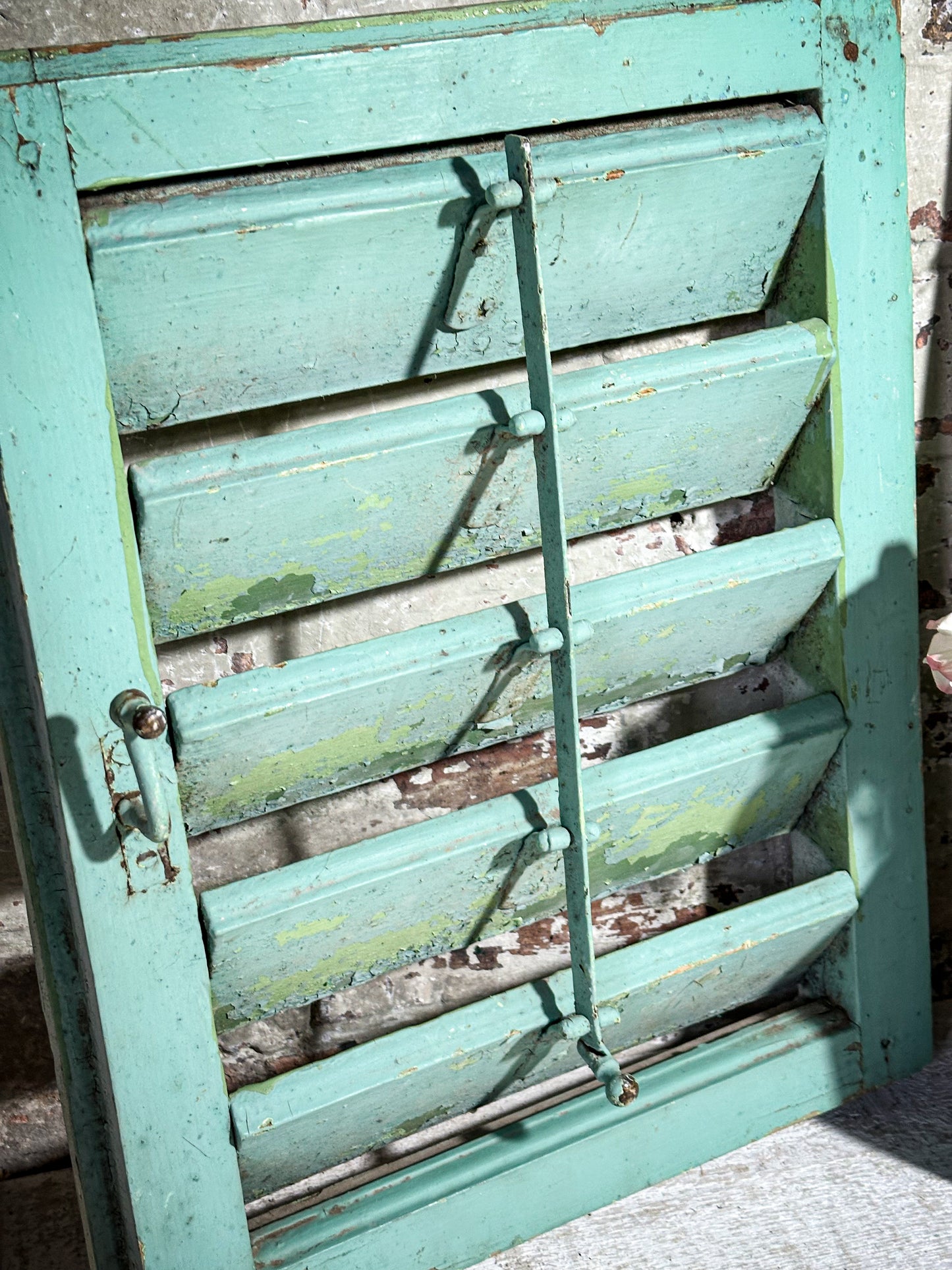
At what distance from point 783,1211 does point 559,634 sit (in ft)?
2.70

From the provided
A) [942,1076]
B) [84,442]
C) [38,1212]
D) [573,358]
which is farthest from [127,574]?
[942,1076]

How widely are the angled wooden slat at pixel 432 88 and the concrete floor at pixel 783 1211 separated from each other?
3.92ft

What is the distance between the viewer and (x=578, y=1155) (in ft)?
4.89

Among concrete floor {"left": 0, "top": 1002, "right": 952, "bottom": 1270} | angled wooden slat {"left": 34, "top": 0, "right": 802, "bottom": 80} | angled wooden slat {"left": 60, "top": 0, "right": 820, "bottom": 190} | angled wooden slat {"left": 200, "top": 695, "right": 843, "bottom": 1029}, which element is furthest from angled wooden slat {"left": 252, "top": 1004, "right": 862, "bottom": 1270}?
angled wooden slat {"left": 34, "top": 0, "right": 802, "bottom": 80}

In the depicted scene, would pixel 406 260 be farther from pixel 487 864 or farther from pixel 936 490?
pixel 936 490

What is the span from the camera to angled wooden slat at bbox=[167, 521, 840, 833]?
120 cm

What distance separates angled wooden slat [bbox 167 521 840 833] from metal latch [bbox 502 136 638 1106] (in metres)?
0.07

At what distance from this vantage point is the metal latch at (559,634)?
1.14 m

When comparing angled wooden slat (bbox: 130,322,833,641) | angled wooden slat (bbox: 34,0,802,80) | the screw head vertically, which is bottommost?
the screw head

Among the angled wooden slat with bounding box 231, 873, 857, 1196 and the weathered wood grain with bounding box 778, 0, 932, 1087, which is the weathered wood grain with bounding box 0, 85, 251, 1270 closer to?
the angled wooden slat with bounding box 231, 873, 857, 1196

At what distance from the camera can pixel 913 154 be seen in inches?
Answer: 59.7

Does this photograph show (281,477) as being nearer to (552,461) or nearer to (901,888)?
(552,461)

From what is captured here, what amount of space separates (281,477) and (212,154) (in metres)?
0.30

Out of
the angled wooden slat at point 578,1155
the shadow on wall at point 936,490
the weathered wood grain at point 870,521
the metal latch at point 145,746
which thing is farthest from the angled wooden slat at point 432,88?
the angled wooden slat at point 578,1155
